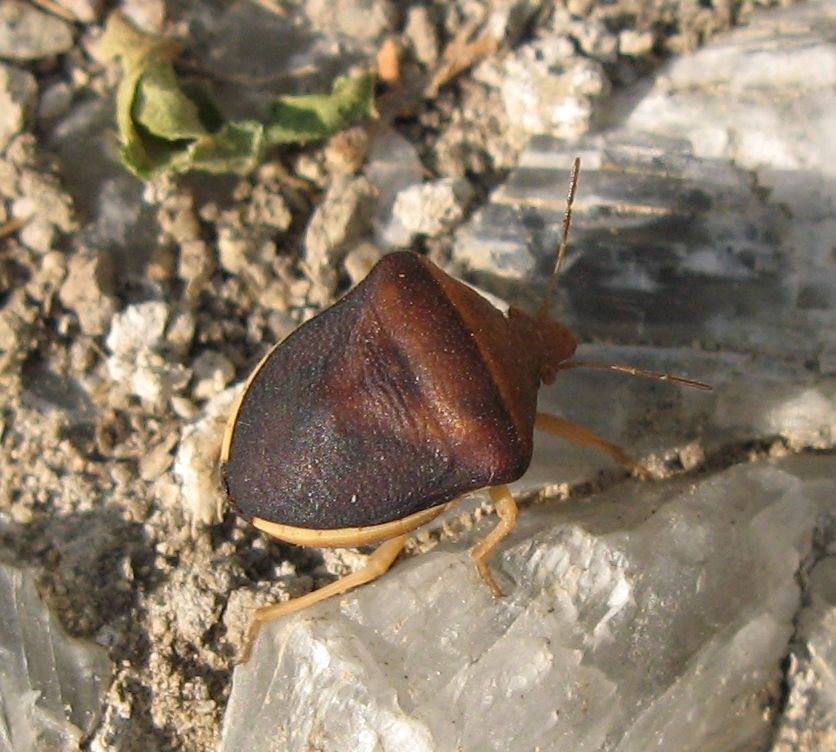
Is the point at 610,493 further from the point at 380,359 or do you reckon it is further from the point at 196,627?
the point at 196,627

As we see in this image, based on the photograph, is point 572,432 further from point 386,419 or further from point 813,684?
point 813,684

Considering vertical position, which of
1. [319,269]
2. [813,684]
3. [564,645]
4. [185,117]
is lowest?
[813,684]

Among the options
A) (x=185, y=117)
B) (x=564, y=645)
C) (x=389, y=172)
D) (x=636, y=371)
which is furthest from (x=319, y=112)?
(x=564, y=645)

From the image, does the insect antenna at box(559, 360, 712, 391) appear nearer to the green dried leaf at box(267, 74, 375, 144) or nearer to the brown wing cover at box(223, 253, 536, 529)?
the brown wing cover at box(223, 253, 536, 529)

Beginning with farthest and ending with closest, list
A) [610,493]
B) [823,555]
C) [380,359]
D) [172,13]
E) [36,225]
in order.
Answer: [172,13] < [36,225] < [610,493] < [823,555] < [380,359]

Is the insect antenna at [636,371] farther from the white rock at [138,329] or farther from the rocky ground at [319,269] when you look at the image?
the white rock at [138,329]

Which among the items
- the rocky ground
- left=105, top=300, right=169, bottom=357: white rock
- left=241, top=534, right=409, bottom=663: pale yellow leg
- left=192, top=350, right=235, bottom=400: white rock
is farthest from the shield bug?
left=105, top=300, right=169, bottom=357: white rock

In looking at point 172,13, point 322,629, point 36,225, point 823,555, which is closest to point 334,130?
point 172,13
